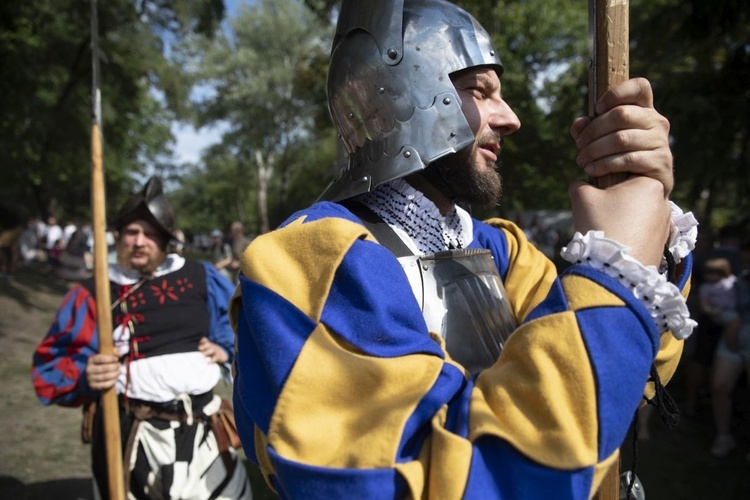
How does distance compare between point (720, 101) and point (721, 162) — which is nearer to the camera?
point (720, 101)

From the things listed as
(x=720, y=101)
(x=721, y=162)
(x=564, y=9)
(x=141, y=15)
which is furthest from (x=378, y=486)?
(x=564, y=9)

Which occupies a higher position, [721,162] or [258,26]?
[258,26]

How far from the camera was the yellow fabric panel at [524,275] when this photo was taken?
1.65 m

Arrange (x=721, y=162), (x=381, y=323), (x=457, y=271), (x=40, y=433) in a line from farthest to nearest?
(x=721, y=162) → (x=40, y=433) → (x=457, y=271) → (x=381, y=323)

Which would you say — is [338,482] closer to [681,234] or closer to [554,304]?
[554,304]

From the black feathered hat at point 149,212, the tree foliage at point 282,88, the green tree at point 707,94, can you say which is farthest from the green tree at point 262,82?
the black feathered hat at point 149,212

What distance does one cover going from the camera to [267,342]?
1091 mm

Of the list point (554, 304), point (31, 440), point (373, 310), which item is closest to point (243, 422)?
point (373, 310)

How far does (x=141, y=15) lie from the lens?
428 inches

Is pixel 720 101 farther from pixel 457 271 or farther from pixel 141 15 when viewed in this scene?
pixel 141 15

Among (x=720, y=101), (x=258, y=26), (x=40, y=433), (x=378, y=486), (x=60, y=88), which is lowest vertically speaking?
(x=40, y=433)

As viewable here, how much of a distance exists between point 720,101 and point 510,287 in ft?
25.9

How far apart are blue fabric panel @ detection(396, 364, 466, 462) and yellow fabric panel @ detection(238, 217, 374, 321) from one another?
245mm

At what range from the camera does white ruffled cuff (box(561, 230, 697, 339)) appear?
1.01 meters
